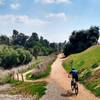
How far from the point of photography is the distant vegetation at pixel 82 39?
421ft

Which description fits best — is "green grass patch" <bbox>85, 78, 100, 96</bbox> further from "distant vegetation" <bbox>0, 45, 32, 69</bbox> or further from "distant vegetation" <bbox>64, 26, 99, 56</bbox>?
"distant vegetation" <bbox>0, 45, 32, 69</bbox>

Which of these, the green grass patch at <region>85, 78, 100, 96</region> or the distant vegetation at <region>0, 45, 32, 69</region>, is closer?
the green grass patch at <region>85, 78, 100, 96</region>

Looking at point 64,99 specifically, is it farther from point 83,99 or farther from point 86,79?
point 86,79

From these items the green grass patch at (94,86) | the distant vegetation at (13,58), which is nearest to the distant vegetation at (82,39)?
the distant vegetation at (13,58)

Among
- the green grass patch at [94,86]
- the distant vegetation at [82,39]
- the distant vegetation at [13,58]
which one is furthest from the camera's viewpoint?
the distant vegetation at [13,58]

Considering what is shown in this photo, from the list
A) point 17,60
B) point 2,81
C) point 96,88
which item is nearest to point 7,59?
point 17,60

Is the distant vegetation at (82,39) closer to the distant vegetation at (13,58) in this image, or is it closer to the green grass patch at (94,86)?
the distant vegetation at (13,58)

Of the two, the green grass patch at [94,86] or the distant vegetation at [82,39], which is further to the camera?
the distant vegetation at [82,39]

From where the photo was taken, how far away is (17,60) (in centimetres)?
15062

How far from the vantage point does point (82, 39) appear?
430 feet

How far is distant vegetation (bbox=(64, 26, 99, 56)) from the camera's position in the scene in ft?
421

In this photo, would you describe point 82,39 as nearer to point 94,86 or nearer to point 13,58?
point 13,58

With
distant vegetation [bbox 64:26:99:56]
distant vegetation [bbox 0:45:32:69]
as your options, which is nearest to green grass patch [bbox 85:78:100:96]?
distant vegetation [bbox 64:26:99:56]

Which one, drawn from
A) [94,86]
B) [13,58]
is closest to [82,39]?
[13,58]
